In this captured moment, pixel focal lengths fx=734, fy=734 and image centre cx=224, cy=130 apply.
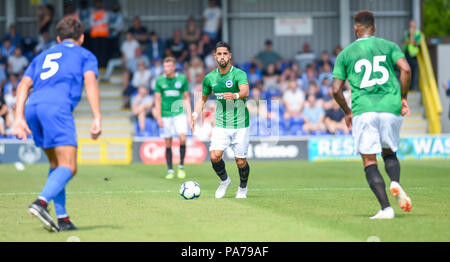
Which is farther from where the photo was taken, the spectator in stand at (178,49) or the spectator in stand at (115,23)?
the spectator in stand at (115,23)

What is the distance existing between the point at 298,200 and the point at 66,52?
434cm

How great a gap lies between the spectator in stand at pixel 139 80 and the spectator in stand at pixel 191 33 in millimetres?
2036

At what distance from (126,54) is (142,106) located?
319cm

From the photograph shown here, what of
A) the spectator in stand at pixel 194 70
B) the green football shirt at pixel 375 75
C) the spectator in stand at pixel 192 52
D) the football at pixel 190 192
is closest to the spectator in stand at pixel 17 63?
the spectator in stand at pixel 192 52

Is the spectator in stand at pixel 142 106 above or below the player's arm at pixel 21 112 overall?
below

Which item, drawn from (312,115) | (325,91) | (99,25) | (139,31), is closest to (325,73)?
(325,91)

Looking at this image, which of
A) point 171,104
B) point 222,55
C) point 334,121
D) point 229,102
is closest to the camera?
point 222,55

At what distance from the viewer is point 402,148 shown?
21.4m

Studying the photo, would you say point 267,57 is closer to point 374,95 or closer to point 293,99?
point 293,99

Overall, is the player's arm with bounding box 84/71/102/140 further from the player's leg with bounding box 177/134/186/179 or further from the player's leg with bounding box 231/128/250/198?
the player's leg with bounding box 177/134/186/179

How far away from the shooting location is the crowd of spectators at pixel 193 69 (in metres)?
22.6

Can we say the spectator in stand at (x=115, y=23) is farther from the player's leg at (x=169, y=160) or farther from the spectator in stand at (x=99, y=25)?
the player's leg at (x=169, y=160)

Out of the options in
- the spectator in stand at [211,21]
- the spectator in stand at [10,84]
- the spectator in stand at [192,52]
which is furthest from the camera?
A: the spectator in stand at [211,21]
